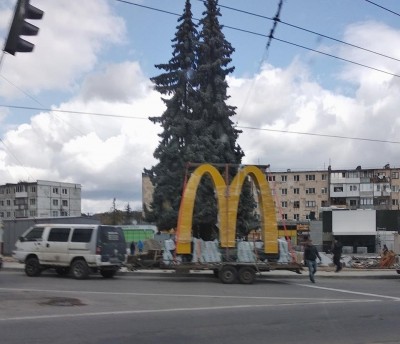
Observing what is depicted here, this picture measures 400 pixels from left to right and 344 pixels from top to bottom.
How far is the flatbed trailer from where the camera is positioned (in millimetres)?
19781

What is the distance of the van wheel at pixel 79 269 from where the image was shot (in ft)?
66.8

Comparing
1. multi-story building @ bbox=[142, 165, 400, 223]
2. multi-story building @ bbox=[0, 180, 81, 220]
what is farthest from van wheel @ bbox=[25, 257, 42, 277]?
multi-story building @ bbox=[0, 180, 81, 220]

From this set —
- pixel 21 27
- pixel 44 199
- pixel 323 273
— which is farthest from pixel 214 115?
pixel 44 199

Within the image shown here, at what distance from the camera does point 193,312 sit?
40.4 feet

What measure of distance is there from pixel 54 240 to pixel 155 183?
43.2 ft

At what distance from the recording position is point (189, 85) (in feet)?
114

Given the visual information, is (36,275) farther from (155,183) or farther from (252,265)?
(155,183)

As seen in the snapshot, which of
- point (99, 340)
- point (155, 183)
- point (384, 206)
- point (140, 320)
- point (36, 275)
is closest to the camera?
point (99, 340)

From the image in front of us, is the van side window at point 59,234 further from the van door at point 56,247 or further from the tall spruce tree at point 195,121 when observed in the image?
the tall spruce tree at point 195,121

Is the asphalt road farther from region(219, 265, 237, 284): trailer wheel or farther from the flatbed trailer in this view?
the flatbed trailer

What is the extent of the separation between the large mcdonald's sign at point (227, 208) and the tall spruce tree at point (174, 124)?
10.6 meters

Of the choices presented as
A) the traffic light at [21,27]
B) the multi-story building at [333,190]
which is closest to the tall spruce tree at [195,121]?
the traffic light at [21,27]

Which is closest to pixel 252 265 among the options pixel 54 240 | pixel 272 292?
pixel 272 292

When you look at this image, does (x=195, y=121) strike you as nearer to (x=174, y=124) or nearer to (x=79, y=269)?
(x=174, y=124)
